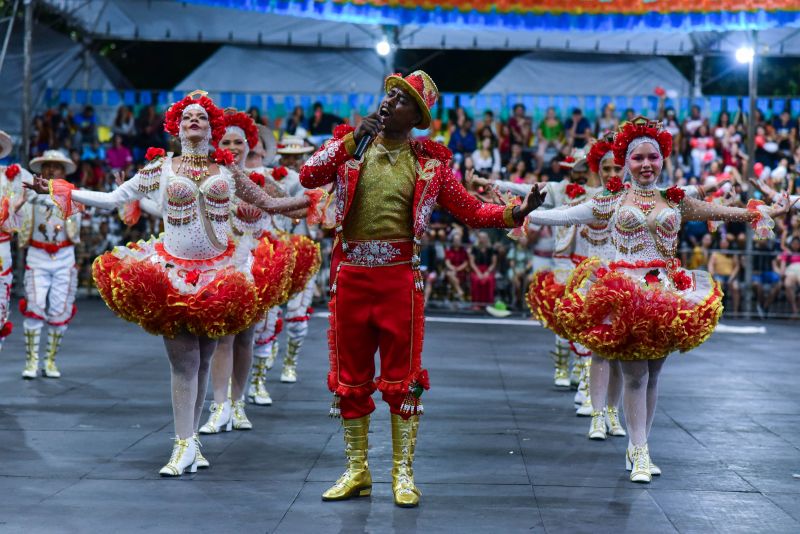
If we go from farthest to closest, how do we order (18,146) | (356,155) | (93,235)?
1. (18,146)
2. (93,235)
3. (356,155)

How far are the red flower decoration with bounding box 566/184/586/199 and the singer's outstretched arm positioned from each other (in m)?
3.38

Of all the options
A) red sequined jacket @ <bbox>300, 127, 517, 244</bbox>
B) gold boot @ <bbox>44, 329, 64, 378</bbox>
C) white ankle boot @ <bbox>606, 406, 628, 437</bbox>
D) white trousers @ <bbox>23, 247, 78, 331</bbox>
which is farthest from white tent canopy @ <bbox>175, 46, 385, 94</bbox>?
red sequined jacket @ <bbox>300, 127, 517, 244</bbox>

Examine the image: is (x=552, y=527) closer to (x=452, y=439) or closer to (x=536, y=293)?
(x=452, y=439)

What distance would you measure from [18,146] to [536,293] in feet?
52.0

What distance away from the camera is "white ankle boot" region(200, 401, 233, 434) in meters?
8.05

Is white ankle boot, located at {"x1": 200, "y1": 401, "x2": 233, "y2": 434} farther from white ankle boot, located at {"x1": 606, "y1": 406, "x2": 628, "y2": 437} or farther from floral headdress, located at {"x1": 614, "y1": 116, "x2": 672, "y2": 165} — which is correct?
floral headdress, located at {"x1": 614, "y1": 116, "x2": 672, "y2": 165}

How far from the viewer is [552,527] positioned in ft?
18.1

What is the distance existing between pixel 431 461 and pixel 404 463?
1.11m

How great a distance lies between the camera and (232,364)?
26.8 ft

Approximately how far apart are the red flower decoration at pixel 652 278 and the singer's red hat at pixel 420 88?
1.71 meters

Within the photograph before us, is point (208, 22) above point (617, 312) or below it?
above

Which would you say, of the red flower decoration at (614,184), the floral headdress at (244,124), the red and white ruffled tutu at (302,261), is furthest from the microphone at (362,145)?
the red and white ruffled tutu at (302,261)

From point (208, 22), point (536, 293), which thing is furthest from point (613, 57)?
point (536, 293)

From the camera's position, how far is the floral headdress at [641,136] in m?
7.03
